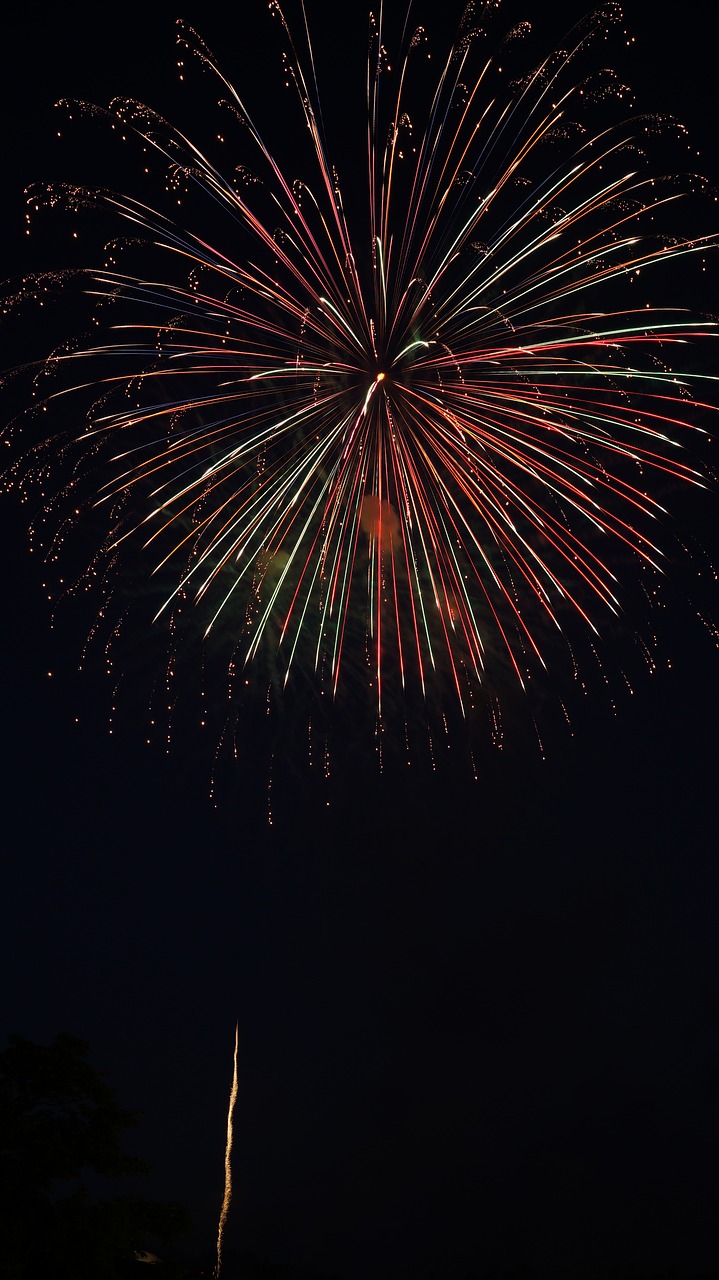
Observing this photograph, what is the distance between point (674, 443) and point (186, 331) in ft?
30.0

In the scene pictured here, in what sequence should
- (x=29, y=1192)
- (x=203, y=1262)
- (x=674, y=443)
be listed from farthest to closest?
(x=203, y=1262)
(x=674, y=443)
(x=29, y=1192)

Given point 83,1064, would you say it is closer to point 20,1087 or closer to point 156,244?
point 20,1087

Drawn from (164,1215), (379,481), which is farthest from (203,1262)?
(379,481)

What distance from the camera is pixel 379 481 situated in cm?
2056

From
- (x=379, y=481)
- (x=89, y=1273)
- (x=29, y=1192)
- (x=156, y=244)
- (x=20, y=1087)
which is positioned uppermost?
(x=156, y=244)

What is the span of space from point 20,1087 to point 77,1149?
64.0 inches

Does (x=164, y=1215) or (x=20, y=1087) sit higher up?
(x=20, y=1087)

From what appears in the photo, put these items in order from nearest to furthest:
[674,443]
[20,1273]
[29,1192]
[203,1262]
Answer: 1. [20,1273]
2. [29,1192]
3. [674,443]
4. [203,1262]

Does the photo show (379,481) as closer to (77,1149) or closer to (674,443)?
(674,443)

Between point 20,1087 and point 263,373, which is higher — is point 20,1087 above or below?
below

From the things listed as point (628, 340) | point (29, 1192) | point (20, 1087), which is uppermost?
point (628, 340)

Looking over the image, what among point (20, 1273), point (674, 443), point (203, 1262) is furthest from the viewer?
point (203, 1262)

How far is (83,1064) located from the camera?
2134 centimetres

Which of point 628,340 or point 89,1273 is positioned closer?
point 89,1273
